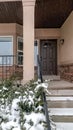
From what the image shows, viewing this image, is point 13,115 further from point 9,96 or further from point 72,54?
point 72,54

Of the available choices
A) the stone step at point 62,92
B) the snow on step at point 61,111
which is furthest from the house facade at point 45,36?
the snow on step at point 61,111

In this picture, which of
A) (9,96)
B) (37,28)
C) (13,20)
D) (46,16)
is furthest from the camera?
(37,28)

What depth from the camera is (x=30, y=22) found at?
6.44m

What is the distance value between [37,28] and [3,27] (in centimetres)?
184

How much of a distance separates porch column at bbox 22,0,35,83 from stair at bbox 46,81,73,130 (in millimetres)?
773

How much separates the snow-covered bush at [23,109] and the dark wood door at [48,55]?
303 inches

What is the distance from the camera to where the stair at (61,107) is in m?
4.66

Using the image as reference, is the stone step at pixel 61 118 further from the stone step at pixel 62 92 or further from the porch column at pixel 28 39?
the porch column at pixel 28 39

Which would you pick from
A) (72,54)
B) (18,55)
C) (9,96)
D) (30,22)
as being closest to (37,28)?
(18,55)

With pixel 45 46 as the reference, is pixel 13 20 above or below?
above

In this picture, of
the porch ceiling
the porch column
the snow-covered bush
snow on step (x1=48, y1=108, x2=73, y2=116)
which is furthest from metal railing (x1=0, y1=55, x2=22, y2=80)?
the snow-covered bush

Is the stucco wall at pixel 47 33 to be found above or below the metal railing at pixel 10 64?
above

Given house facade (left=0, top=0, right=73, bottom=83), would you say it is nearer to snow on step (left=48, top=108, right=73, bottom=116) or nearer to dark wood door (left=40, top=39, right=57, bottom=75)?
dark wood door (left=40, top=39, right=57, bottom=75)

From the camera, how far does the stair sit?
15.3 ft
